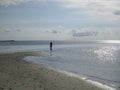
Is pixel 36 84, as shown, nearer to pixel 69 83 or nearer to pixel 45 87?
A: pixel 45 87

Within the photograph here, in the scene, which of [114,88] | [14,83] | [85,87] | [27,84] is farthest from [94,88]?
[14,83]

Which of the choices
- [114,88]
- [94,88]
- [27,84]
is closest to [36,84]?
[27,84]

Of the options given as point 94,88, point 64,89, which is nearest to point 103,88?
point 94,88

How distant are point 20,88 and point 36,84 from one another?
162 cm

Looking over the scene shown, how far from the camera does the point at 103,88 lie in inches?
631

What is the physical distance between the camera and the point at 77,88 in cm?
1526

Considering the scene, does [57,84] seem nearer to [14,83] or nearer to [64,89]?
[64,89]

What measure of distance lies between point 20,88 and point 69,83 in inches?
170

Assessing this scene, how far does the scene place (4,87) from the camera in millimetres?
14500

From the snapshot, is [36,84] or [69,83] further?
[69,83]

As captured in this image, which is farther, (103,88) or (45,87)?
(103,88)

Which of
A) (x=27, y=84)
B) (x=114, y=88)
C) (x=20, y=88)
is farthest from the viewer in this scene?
(x=114, y=88)

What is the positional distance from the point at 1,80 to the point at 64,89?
5.39m

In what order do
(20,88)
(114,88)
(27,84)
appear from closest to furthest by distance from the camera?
1. (20,88)
2. (27,84)
3. (114,88)
